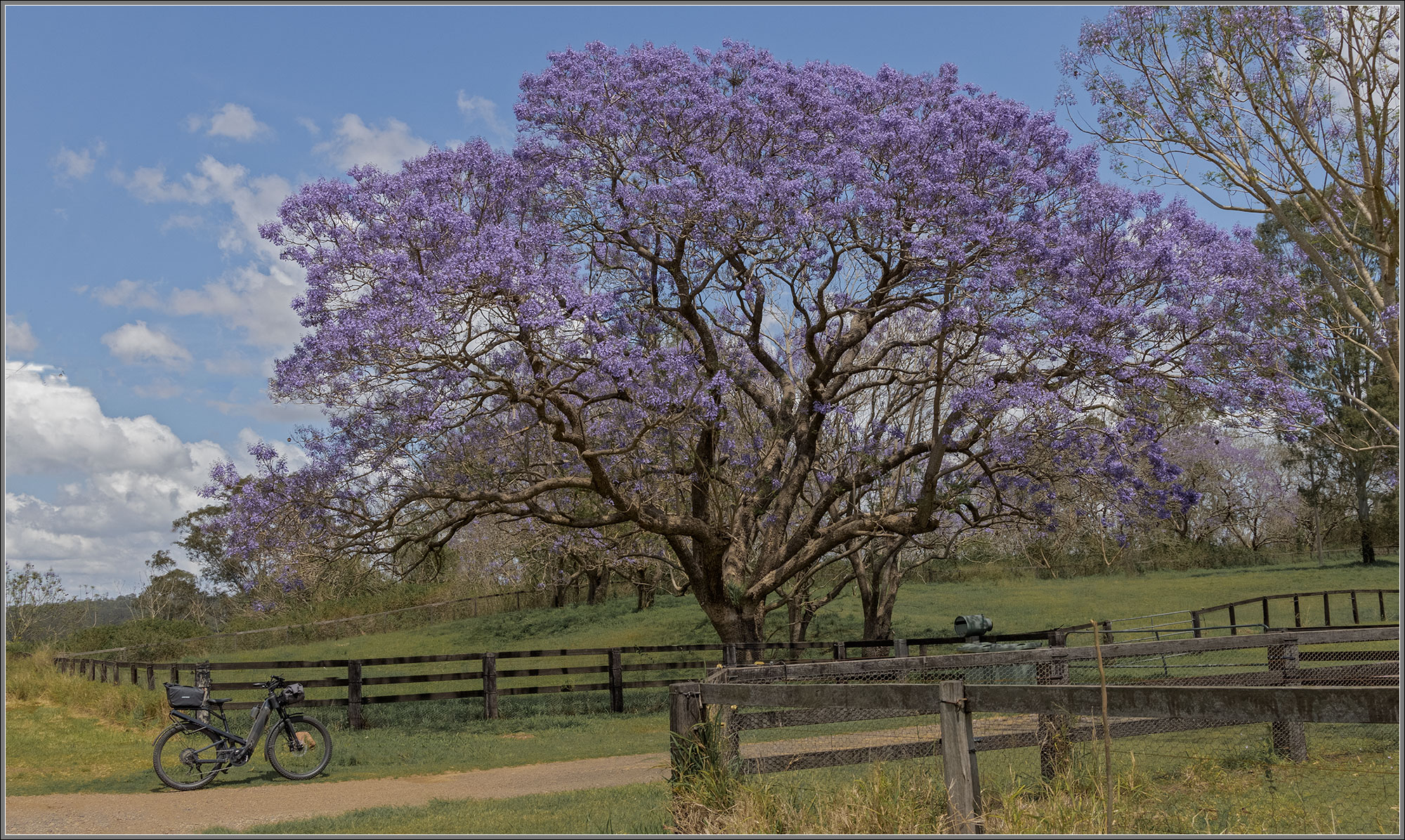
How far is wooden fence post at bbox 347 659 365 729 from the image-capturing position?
50.2ft

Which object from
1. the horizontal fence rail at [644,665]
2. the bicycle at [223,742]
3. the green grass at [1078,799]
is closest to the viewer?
the green grass at [1078,799]

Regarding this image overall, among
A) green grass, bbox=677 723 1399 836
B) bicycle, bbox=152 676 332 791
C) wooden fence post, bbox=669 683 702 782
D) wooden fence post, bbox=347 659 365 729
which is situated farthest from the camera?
wooden fence post, bbox=347 659 365 729

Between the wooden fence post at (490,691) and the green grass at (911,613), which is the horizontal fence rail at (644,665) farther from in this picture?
the green grass at (911,613)

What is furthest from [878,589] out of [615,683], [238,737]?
[238,737]

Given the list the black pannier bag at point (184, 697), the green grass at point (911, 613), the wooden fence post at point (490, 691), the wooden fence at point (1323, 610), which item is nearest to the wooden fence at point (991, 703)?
the black pannier bag at point (184, 697)

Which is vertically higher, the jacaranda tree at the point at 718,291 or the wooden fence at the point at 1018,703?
the jacaranda tree at the point at 718,291

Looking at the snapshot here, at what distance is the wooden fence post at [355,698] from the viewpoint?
50.2 feet

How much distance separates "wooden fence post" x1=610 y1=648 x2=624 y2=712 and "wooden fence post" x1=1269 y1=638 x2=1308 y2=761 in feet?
35.3

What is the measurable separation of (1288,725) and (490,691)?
38.6 feet

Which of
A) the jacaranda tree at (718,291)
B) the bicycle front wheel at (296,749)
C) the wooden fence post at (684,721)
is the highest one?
the jacaranda tree at (718,291)

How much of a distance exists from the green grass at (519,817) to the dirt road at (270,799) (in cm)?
55

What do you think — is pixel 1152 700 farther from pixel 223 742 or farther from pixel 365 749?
pixel 365 749

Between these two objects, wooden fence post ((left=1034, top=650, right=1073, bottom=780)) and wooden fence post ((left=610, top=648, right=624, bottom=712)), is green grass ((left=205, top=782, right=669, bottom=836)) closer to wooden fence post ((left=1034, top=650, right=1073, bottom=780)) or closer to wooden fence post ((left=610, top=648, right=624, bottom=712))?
wooden fence post ((left=1034, top=650, right=1073, bottom=780))

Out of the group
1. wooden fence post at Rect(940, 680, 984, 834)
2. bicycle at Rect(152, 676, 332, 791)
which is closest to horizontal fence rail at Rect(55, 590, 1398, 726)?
wooden fence post at Rect(940, 680, 984, 834)
